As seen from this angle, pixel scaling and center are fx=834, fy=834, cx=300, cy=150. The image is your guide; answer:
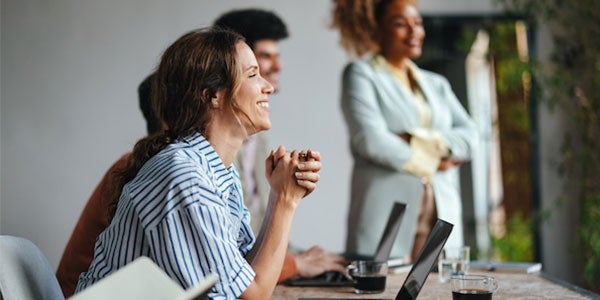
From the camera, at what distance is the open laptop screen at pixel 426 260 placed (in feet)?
5.47

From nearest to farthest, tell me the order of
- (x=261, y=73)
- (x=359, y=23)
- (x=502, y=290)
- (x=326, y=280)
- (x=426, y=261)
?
(x=426, y=261) → (x=502, y=290) → (x=326, y=280) → (x=261, y=73) → (x=359, y=23)

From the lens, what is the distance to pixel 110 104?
15.3ft

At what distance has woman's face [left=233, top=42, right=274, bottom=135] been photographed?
182 centimetres

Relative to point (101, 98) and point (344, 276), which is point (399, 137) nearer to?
point (344, 276)

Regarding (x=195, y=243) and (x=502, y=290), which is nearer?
(x=195, y=243)

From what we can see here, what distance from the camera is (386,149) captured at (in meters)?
3.61

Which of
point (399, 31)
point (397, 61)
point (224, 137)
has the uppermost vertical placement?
point (399, 31)

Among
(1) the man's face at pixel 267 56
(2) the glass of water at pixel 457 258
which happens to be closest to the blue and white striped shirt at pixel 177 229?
(2) the glass of water at pixel 457 258

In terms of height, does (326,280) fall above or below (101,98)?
below

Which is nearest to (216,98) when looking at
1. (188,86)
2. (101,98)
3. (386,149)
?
(188,86)

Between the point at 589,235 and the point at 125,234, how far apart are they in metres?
3.49

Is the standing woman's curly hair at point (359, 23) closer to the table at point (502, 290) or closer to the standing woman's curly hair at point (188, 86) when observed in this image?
the table at point (502, 290)

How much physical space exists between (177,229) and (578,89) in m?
3.60

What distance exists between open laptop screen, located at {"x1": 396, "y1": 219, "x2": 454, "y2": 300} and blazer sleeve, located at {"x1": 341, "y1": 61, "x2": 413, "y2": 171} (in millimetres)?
1927
